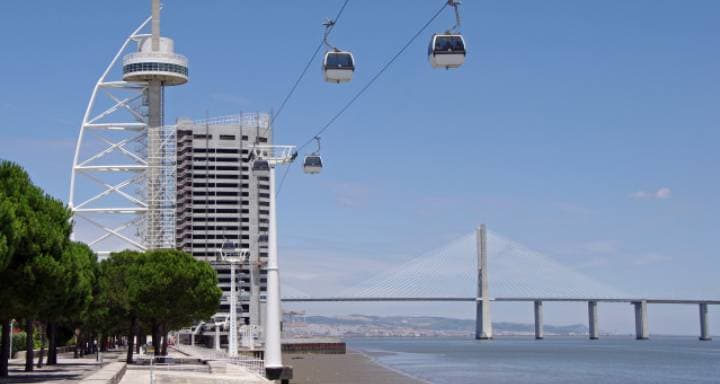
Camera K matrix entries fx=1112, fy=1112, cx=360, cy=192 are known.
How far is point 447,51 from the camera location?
2089cm

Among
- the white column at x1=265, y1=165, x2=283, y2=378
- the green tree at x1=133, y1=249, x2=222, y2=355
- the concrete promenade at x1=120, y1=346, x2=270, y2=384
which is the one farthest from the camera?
the green tree at x1=133, y1=249, x2=222, y2=355

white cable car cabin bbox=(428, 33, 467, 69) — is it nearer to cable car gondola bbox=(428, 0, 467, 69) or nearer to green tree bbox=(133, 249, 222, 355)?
cable car gondola bbox=(428, 0, 467, 69)

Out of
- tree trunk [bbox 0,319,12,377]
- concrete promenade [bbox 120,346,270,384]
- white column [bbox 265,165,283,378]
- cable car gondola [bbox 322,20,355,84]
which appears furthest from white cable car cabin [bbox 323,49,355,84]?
tree trunk [bbox 0,319,12,377]

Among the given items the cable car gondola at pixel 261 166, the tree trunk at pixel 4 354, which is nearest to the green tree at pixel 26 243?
the tree trunk at pixel 4 354

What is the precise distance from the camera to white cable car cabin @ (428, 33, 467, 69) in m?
20.9

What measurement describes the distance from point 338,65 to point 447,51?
3.63 meters

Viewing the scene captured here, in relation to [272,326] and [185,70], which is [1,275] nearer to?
[272,326]

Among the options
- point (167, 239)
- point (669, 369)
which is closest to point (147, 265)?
point (669, 369)

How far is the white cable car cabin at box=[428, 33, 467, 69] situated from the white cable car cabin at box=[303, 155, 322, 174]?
14.1 meters

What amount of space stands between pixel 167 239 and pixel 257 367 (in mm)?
127525

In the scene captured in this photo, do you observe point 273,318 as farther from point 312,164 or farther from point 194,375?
point 194,375

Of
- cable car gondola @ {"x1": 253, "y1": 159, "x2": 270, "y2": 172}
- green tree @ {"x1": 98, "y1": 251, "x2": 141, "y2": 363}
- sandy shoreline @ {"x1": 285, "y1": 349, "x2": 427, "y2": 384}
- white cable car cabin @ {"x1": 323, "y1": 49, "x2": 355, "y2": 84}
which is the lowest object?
sandy shoreline @ {"x1": 285, "y1": 349, "x2": 427, "y2": 384}

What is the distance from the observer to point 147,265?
231ft

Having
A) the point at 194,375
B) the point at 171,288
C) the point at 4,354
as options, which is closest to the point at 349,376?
the point at 171,288
